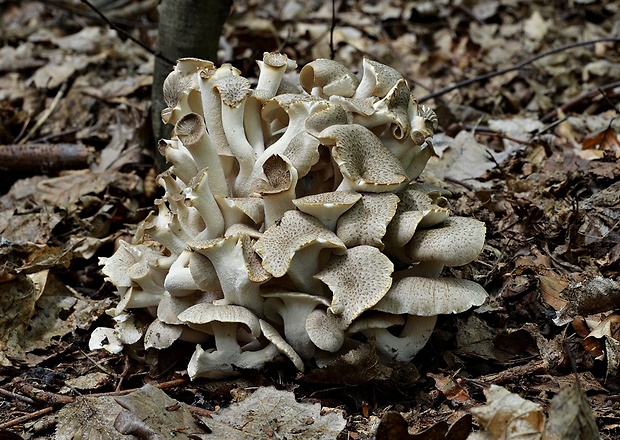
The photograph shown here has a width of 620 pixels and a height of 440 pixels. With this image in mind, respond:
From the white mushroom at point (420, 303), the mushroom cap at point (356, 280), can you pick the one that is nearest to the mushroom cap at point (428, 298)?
the white mushroom at point (420, 303)

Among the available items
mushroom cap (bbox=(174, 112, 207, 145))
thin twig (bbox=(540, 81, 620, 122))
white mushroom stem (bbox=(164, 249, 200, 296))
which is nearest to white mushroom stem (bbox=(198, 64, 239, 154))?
mushroom cap (bbox=(174, 112, 207, 145))

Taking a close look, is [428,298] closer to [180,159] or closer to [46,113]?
[180,159]

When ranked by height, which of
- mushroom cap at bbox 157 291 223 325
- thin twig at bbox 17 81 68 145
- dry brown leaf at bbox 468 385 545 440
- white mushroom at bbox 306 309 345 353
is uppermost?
dry brown leaf at bbox 468 385 545 440

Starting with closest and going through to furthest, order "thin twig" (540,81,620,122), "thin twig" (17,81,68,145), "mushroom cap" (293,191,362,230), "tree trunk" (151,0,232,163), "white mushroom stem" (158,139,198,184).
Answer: "mushroom cap" (293,191,362,230), "white mushroom stem" (158,139,198,184), "tree trunk" (151,0,232,163), "thin twig" (17,81,68,145), "thin twig" (540,81,620,122)

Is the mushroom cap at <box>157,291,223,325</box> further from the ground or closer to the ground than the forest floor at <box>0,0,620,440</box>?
further from the ground

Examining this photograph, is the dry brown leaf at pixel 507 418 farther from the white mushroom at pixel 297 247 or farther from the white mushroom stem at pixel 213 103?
the white mushroom stem at pixel 213 103

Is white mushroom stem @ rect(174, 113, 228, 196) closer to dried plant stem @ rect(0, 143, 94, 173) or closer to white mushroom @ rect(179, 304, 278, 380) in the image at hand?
white mushroom @ rect(179, 304, 278, 380)

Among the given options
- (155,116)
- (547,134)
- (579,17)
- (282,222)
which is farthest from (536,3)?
(282,222)
